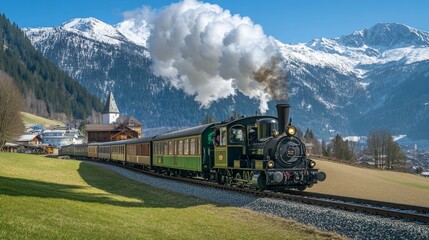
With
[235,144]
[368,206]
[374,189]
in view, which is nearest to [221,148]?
[235,144]

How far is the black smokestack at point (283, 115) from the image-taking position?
25.8 meters

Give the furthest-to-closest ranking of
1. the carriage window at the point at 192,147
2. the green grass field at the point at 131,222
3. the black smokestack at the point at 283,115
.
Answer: the carriage window at the point at 192,147, the black smokestack at the point at 283,115, the green grass field at the point at 131,222

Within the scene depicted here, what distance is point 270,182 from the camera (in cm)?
2467

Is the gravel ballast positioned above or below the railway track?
below

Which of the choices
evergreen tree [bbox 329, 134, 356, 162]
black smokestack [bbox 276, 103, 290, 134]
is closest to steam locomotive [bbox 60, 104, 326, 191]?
black smokestack [bbox 276, 103, 290, 134]

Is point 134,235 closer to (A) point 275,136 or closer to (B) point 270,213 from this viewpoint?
(B) point 270,213

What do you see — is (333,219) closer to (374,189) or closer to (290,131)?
(290,131)

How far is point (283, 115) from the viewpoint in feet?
85.0

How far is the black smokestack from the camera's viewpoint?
1015 inches

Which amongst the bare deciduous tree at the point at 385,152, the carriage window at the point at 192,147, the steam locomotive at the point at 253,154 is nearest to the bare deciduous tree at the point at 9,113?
the steam locomotive at the point at 253,154

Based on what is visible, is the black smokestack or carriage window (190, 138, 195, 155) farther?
carriage window (190, 138, 195, 155)

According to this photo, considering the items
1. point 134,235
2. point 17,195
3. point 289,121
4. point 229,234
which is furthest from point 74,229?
point 289,121

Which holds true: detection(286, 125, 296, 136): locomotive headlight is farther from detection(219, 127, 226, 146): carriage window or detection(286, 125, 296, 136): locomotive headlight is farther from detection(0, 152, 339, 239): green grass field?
detection(0, 152, 339, 239): green grass field

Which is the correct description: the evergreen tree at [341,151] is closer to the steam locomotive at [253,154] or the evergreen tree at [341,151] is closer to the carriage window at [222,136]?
the steam locomotive at [253,154]
